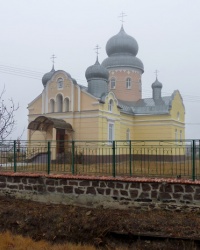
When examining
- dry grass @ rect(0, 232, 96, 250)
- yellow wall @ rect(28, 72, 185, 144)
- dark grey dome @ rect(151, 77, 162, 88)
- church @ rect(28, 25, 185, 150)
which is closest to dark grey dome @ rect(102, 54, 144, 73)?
church @ rect(28, 25, 185, 150)

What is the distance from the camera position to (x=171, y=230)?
594 centimetres

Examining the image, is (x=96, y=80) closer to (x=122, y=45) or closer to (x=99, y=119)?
(x=99, y=119)

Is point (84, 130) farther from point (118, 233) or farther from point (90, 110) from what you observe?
point (118, 233)

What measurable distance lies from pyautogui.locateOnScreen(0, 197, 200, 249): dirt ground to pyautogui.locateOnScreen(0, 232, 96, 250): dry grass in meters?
0.27

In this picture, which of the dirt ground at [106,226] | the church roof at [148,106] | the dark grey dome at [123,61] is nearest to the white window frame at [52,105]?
the church roof at [148,106]

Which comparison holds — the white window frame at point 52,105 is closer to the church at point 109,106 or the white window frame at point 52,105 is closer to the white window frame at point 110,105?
the church at point 109,106

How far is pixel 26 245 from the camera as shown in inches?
230

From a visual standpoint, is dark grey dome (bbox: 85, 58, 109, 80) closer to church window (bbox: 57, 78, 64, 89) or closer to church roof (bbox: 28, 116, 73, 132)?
church window (bbox: 57, 78, 64, 89)

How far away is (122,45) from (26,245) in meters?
21.1

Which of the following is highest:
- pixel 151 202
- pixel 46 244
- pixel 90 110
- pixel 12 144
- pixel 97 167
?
pixel 90 110

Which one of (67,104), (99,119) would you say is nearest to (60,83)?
(67,104)

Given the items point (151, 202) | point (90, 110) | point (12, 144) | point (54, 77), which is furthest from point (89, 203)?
point (54, 77)

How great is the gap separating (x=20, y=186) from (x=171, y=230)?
4.51 metres

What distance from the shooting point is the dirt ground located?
5.86m
